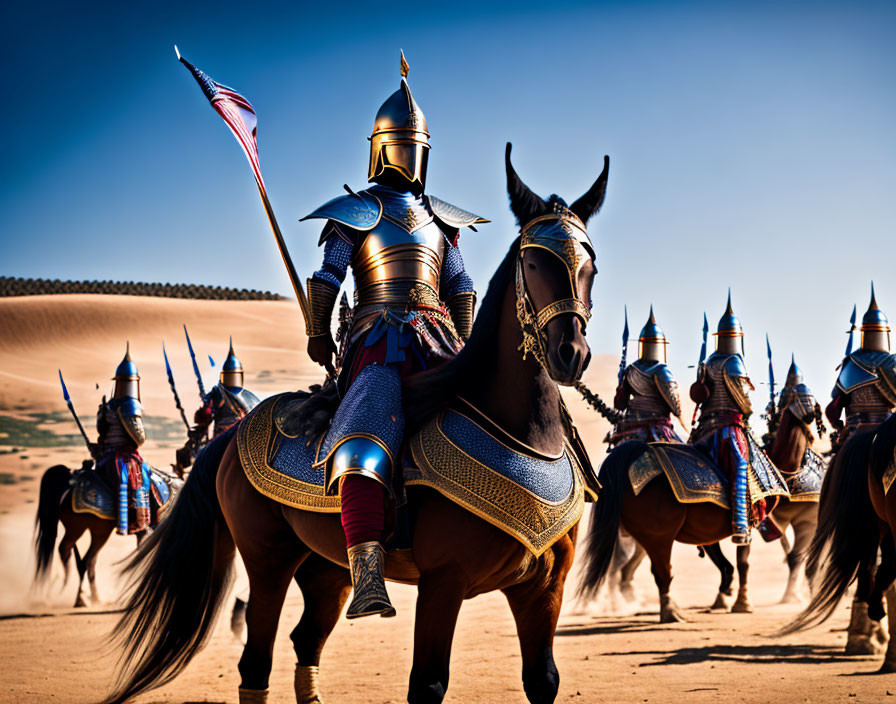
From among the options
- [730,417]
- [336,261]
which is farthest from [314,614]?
[730,417]

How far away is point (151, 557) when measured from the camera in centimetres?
604

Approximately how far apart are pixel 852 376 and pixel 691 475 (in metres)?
1.92

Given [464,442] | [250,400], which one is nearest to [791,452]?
[250,400]

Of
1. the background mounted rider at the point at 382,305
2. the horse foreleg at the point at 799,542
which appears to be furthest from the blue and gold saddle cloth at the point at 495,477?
the horse foreleg at the point at 799,542

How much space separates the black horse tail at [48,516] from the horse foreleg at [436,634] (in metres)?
9.91

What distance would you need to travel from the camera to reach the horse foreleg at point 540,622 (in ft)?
14.4

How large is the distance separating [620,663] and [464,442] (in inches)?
195

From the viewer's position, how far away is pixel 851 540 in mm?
8203

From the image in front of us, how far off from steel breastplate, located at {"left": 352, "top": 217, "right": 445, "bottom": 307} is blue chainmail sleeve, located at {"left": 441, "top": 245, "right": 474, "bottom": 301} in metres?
0.20

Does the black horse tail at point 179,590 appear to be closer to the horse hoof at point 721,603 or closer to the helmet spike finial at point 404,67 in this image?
the helmet spike finial at point 404,67

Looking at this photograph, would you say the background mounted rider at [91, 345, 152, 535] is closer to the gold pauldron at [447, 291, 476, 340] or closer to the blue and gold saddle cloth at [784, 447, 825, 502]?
the blue and gold saddle cloth at [784, 447, 825, 502]

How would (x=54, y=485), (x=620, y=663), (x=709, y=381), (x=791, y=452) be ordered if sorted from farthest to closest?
(x=54, y=485) → (x=791, y=452) → (x=709, y=381) → (x=620, y=663)

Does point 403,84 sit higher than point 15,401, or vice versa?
point 15,401

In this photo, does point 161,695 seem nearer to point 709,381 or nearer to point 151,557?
point 151,557
